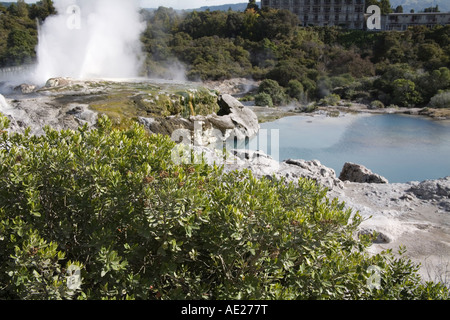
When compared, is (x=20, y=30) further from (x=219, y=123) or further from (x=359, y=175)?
(x=359, y=175)

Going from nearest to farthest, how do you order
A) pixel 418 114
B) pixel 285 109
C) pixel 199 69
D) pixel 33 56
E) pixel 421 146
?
pixel 421 146
pixel 418 114
pixel 285 109
pixel 33 56
pixel 199 69

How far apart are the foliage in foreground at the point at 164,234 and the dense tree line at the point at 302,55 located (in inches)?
885

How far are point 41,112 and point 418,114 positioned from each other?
1989cm

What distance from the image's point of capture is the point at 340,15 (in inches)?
2000

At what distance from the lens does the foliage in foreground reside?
332 centimetres

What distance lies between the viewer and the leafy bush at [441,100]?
910 inches

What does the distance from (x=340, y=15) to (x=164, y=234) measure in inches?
2105

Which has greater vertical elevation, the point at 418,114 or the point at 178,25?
the point at 178,25

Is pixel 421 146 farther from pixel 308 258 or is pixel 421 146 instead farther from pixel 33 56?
pixel 33 56

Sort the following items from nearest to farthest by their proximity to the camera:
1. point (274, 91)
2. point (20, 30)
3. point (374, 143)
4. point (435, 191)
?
point (435, 191), point (374, 143), point (274, 91), point (20, 30)

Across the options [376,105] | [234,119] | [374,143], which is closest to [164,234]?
[234,119]

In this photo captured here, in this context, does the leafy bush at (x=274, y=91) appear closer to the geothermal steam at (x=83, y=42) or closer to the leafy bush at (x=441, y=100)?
the leafy bush at (x=441, y=100)
